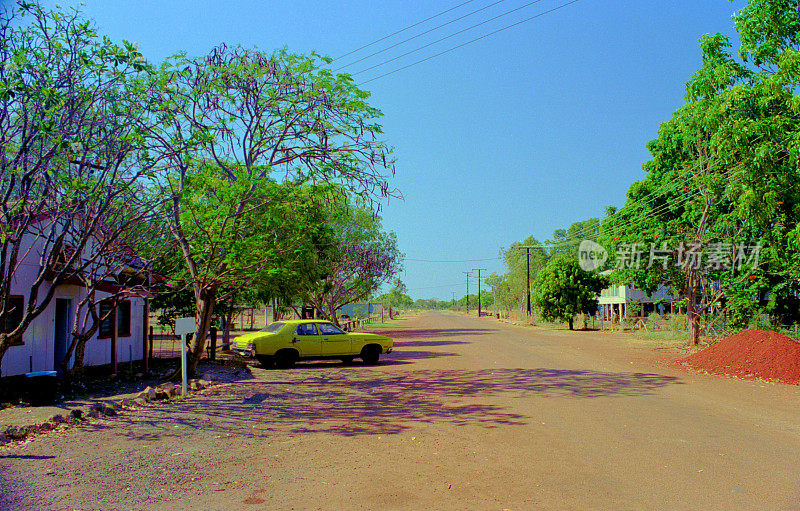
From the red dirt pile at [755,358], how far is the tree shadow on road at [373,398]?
234cm

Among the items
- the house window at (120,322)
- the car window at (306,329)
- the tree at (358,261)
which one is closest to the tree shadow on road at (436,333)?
the tree at (358,261)

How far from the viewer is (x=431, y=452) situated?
7.64m

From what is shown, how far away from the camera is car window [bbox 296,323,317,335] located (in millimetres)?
19109

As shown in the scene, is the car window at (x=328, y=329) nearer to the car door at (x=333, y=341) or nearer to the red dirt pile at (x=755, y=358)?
the car door at (x=333, y=341)

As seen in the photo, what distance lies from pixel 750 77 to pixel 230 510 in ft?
58.5

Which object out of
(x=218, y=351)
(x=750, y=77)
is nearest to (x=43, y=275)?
(x=218, y=351)

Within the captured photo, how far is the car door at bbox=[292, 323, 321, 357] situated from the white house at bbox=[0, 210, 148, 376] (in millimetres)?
4403

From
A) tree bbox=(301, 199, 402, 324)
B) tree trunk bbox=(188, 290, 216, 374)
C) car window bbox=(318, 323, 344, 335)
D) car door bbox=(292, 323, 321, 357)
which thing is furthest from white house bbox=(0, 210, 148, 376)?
tree bbox=(301, 199, 402, 324)

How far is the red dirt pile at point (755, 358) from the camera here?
50.5ft

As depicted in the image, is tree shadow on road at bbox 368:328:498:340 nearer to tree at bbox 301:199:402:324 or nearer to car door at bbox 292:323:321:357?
tree at bbox 301:199:402:324

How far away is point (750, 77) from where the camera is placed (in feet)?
56.2

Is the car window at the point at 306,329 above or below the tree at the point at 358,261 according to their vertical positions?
below

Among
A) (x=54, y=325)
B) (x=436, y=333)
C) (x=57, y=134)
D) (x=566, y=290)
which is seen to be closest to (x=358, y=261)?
(x=436, y=333)

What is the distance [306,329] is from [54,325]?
22.8ft
